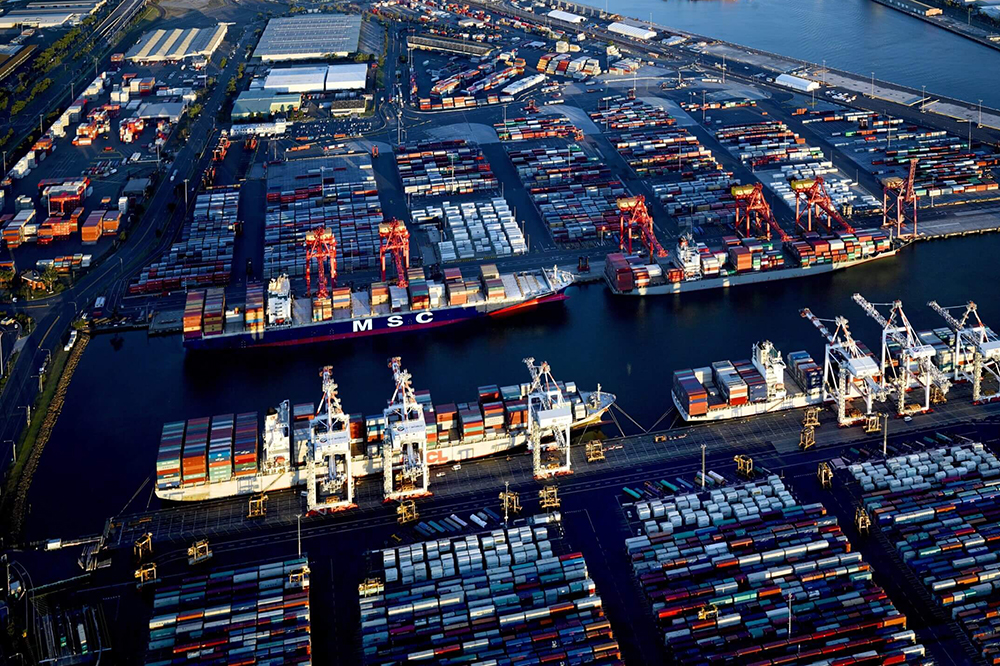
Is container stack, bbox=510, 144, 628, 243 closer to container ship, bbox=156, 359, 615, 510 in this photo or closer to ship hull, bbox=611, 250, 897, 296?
ship hull, bbox=611, 250, 897, 296

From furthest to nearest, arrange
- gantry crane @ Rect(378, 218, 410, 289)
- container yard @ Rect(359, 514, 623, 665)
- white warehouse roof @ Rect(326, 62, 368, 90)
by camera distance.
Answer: white warehouse roof @ Rect(326, 62, 368, 90) → gantry crane @ Rect(378, 218, 410, 289) → container yard @ Rect(359, 514, 623, 665)

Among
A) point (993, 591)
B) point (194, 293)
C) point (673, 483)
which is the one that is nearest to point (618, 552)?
point (673, 483)

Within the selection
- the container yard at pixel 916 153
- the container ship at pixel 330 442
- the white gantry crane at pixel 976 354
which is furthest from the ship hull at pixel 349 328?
the container yard at pixel 916 153

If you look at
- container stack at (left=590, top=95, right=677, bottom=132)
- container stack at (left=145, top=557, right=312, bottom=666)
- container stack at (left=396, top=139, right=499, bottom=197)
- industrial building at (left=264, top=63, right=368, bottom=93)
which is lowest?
container stack at (left=145, top=557, right=312, bottom=666)

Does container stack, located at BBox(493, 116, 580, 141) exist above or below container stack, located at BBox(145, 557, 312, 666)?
above

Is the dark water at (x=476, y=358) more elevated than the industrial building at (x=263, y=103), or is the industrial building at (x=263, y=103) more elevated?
the industrial building at (x=263, y=103)

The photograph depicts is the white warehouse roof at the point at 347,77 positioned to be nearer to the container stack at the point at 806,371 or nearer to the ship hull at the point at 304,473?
the container stack at the point at 806,371

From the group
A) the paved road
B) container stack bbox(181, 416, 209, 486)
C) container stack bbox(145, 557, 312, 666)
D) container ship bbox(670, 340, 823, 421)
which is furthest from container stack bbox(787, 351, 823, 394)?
the paved road

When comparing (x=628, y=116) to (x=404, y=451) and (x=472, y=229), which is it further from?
(x=404, y=451)
